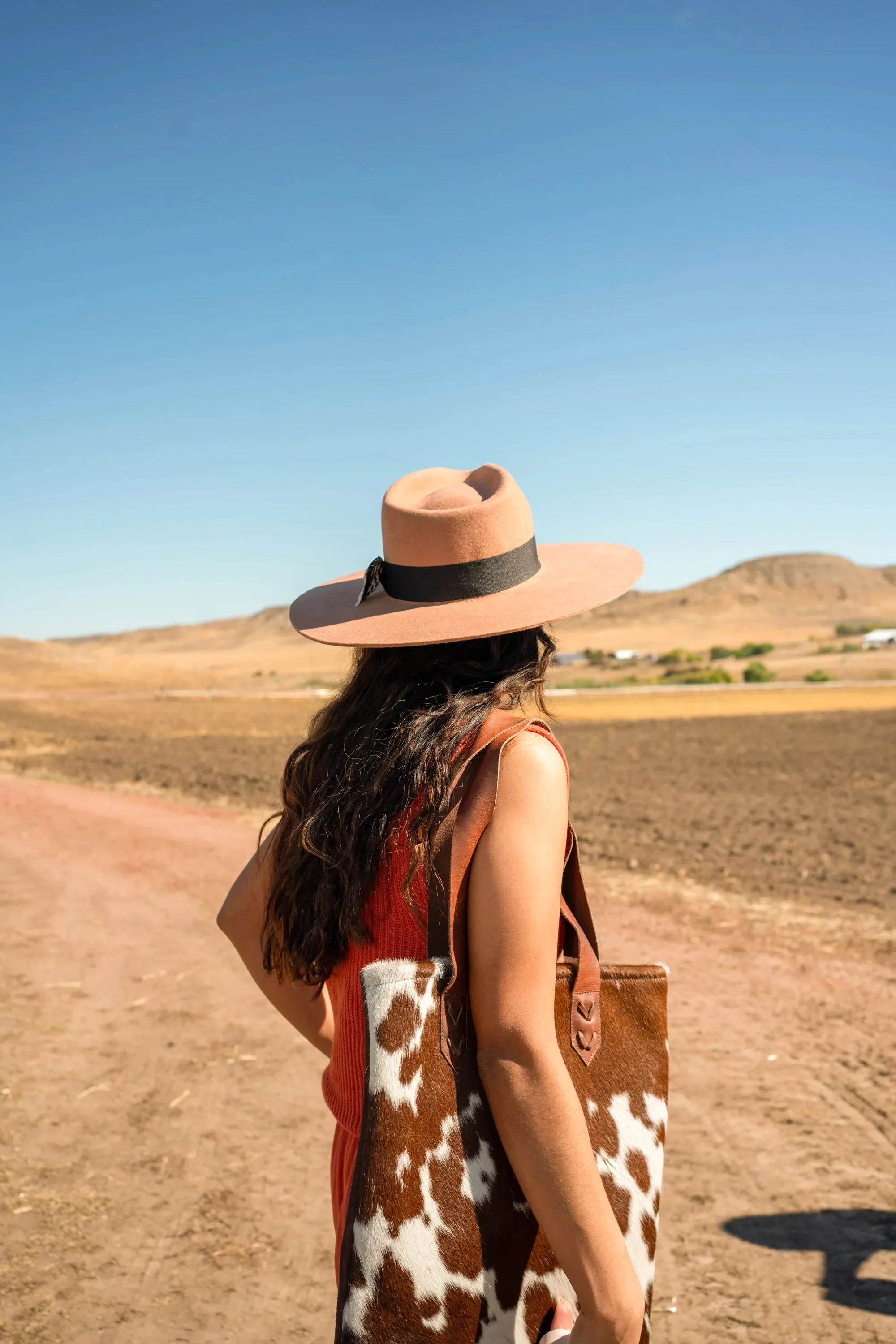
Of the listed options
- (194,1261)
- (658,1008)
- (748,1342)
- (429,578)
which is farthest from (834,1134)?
(429,578)

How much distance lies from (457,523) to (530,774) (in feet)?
1.43

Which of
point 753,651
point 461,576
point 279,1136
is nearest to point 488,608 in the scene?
point 461,576

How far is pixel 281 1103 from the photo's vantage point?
→ 4836 mm

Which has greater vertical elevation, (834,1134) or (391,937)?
(391,937)

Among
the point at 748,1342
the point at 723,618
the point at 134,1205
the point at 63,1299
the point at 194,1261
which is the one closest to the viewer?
the point at 748,1342

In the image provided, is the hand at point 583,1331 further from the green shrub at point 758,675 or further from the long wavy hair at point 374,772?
the green shrub at point 758,675

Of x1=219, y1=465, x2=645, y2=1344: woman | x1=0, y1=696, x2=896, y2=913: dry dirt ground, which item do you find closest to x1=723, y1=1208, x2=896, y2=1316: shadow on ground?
x1=219, y1=465, x2=645, y2=1344: woman

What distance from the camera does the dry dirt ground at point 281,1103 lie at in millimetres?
3381

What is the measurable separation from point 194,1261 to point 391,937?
109 inches

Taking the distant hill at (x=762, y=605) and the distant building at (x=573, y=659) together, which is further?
the distant hill at (x=762, y=605)

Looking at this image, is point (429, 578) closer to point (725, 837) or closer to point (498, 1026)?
point (498, 1026)

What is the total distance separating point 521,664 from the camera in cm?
158

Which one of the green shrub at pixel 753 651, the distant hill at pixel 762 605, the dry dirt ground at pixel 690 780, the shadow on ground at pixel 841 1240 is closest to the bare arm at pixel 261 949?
the shadow on ground at pixel 841 1240

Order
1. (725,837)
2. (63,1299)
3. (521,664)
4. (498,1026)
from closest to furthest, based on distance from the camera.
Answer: (498,1026) < (521,664) < (63,1299) < (725,837)
